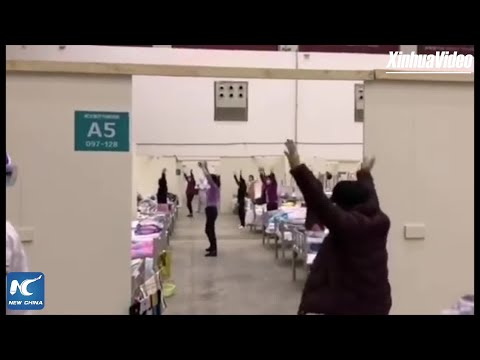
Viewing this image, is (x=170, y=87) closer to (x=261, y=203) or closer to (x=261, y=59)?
(x=261, y=59)

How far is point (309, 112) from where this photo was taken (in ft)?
38.2

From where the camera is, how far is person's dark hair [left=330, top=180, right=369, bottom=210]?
2609mm

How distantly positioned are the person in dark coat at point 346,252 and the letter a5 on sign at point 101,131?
137 centimetres

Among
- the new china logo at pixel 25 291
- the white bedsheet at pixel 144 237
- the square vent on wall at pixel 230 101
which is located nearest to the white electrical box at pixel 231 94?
Answer: the square vent on wall at pixel 230 101

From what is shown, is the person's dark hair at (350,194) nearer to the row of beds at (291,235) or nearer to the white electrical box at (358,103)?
the row of beds at (291,235)

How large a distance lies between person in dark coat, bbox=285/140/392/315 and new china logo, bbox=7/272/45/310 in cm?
133

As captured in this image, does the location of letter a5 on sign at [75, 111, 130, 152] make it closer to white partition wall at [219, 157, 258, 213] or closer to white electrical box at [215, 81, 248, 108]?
white electrical box at [215, 81, 248, 108]

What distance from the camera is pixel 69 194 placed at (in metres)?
3.65

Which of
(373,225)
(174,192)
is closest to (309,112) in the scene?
(174,192)

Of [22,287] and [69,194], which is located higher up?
[69,194]

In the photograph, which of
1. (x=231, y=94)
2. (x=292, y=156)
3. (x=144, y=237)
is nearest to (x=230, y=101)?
(x=231, y=94)

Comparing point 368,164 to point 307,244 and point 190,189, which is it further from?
point 190,189

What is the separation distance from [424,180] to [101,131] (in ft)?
7.03

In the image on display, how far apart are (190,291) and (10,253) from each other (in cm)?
436
